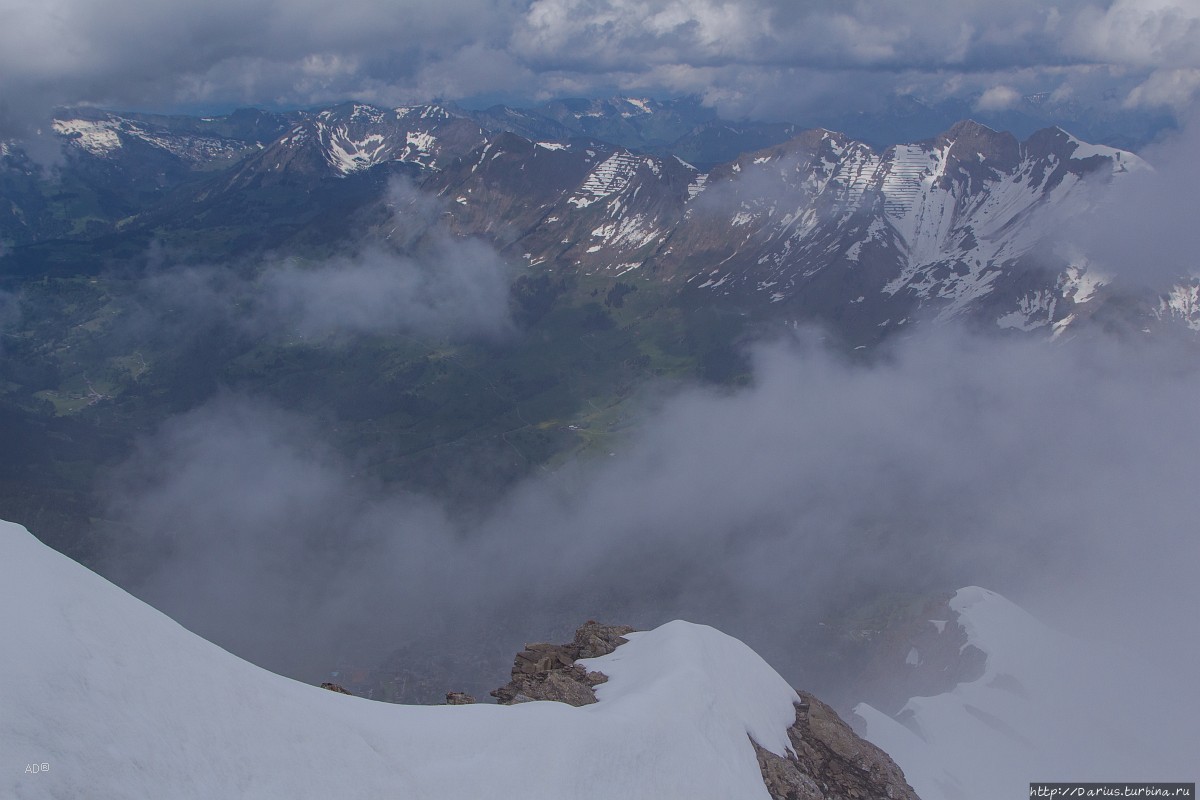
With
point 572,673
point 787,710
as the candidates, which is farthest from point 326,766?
point 787,710

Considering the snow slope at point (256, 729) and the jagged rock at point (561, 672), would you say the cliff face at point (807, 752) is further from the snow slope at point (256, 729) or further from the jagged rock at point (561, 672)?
the snow slope at point (256, 729)

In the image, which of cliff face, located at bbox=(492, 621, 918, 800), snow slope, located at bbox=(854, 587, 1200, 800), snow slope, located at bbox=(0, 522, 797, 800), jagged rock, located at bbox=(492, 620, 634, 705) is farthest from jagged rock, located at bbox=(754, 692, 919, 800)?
snow slope, located at bbox=(854, 587, 1200, 800)

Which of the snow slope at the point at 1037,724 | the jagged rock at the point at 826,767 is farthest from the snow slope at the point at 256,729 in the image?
the snow slope at the point at 1037,724

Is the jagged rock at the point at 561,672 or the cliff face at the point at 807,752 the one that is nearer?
the cliff face at the point at 807,752

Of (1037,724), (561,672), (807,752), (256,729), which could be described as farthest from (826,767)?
(1037,724)

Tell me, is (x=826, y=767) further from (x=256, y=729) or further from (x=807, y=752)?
(x=256, y=729)

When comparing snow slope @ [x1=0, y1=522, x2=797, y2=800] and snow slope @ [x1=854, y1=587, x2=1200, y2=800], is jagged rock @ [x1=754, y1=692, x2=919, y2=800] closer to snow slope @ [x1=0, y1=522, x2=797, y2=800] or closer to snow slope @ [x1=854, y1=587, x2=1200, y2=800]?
snow slope @ [x1=0, y1=522, x2=797, y2=800]

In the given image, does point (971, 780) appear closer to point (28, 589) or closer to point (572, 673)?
point (572, 673)

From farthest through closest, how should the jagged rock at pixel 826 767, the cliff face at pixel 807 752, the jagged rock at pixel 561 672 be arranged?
the jagged rock at pixel 561 672 < the cliff face at pixel 807 752 < the jagged rock at pixel 826 767
